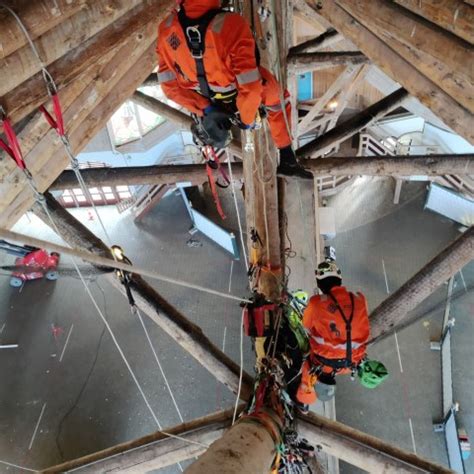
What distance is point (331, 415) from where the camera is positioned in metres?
6.35

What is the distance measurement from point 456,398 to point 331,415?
17.7 ft

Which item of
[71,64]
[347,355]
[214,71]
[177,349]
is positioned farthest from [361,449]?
[177,349]

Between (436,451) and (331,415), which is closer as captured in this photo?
(331,415)

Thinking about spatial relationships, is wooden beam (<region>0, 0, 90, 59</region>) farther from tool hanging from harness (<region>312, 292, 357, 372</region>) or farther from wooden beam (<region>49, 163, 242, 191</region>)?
wooden beam (<region>49, 163, 242, 191</region>)

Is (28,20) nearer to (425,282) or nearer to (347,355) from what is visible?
(347,355)

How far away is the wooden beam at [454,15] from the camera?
7.07 ft

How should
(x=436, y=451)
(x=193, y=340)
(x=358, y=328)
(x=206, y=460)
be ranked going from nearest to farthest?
1. (x=206, y=460)
2. (x=358, y=328)
3. (x=193, y=340)
4. (x=436, y=451)

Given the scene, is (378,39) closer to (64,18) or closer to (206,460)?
(64,18)

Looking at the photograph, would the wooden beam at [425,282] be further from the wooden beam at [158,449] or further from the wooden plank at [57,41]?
the wooden plank at [57,41]

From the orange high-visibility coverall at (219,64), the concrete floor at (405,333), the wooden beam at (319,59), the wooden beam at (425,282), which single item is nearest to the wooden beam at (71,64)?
the orange high-visibility coverall at (219,64)

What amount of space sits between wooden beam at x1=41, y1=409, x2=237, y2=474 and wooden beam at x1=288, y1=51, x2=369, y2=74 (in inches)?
233

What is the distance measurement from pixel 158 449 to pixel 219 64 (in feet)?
11.2

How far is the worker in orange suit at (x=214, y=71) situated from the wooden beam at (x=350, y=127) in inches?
92.5

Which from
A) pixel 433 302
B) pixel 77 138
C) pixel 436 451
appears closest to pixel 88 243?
pixel 77 138
